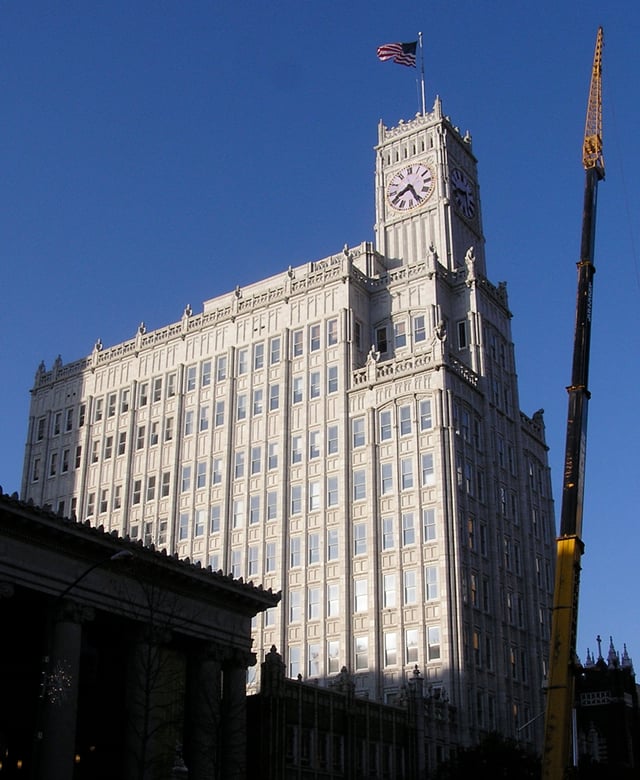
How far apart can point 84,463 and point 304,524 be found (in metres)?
27.5

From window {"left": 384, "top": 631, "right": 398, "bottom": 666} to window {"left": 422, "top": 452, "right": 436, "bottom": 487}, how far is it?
1153 cm

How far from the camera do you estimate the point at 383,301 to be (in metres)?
92.0

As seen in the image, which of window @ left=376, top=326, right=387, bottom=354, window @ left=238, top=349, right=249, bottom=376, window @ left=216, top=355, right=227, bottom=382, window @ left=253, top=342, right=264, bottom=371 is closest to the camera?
window @ left=376, top=326, right=387, bottom=354

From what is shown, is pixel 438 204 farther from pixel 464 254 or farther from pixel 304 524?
pixel 304 524

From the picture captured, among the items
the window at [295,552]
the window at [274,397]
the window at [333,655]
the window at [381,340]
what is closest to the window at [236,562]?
the window at [295,552]

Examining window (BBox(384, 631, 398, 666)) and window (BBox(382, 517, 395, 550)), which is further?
window (BBox(382, 517, 395, 550))

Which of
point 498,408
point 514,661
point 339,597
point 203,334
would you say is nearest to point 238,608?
point 339,597

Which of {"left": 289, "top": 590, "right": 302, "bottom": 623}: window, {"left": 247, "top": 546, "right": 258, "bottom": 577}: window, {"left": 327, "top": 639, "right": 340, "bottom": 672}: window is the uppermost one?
{"left": 247, "top": 546, "right": 258, "bottom": 577}: window

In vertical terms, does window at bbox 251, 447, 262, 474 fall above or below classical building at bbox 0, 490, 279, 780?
above

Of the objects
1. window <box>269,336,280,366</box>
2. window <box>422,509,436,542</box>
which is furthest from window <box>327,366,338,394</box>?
window <box>422,509,436,542</box>

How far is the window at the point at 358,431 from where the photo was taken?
85.1 metres

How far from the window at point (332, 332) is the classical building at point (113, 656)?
37.1 metres

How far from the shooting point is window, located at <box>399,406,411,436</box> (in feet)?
273

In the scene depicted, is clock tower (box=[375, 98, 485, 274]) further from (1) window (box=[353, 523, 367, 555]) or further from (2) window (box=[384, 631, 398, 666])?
(2) window (box=[384, 631, 398, 666])
